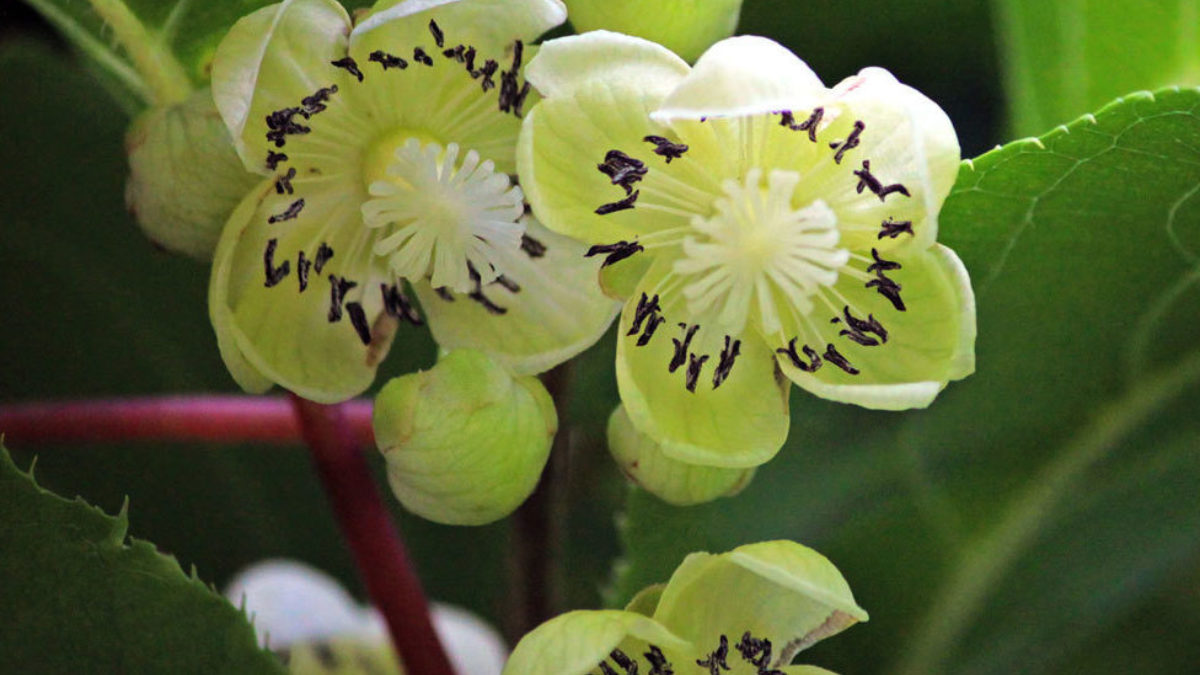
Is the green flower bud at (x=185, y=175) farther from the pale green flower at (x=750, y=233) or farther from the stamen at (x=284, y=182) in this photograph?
the pale green flower at (x=750, y=233)

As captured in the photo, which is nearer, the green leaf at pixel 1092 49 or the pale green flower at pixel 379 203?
the pale green flower at pixel 379 203

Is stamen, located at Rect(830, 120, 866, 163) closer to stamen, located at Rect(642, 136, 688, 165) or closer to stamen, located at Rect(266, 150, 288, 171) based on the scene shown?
stamen, located at Rect(642, 136, 688, 165)

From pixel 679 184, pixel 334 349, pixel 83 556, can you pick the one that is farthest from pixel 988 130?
pixel 83 556

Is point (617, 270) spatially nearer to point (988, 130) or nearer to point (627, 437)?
point (627, 437)

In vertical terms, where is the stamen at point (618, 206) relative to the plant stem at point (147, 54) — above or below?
below

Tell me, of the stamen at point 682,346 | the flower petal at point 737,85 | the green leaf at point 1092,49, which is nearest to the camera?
the flower petal at point 737,85

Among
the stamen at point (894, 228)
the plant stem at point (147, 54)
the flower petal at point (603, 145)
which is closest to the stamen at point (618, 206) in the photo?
the flower petal at point (603, 145)

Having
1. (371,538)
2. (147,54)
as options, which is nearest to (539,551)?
(371,538)
